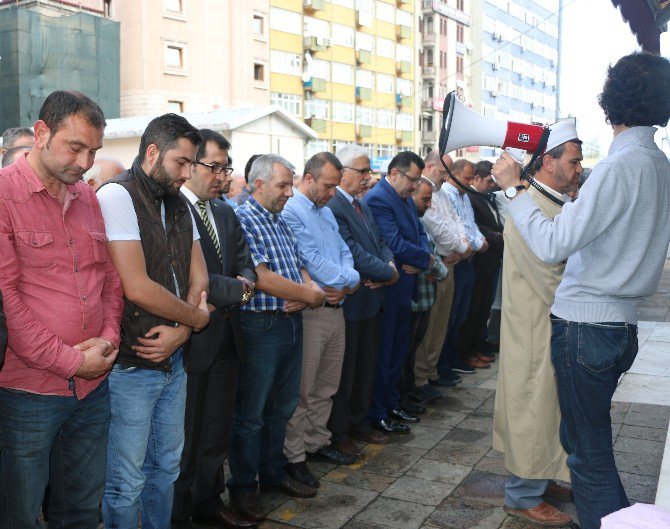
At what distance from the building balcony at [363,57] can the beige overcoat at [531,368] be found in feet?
146

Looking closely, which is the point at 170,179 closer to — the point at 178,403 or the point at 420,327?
A: the point at 178,403

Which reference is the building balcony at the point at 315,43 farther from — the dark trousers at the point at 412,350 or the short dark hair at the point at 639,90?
the short dark hair at the point at 639,90

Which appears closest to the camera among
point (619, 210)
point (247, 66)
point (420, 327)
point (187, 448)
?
point (619, 210)

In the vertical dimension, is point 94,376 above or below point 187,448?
above

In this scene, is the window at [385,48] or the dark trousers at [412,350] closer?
the dark trousers at [412,350]

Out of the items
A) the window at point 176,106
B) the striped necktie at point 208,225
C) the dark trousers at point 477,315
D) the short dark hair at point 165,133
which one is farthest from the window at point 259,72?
the short dark hair at point 165,133

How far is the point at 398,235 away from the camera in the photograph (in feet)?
18.3

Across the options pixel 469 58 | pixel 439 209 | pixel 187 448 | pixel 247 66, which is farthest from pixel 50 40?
pixel 469 58

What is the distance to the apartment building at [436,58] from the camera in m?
56.9

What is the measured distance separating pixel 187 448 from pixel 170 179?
4.69 ft

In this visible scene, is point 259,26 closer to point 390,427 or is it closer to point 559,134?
point 390,427

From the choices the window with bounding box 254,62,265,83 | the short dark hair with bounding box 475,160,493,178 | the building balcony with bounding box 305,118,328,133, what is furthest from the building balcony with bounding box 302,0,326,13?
the short dark hair with bounding box 475,160,493,178

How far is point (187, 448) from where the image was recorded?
3545 mm

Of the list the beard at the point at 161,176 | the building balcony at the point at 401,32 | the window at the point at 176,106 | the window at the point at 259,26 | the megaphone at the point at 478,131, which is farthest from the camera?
the building balcony at the point at 401,32
